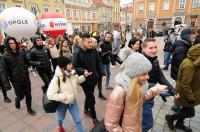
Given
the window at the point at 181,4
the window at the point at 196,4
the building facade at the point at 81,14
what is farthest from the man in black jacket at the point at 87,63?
the window at the point at 181,4

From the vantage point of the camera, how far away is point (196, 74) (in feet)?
7.61

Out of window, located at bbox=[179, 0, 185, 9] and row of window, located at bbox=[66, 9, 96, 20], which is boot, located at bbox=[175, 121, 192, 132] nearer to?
row of window, located at bbox=[66, 9, 96, 20]

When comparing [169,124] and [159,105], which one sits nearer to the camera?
[169,124]

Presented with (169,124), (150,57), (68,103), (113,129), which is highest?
(150,57)

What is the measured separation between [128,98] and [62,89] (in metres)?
1.34

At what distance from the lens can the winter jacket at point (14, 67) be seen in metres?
3.38

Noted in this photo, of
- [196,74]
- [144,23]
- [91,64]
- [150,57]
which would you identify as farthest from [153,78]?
[144,23]

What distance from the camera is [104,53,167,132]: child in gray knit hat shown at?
1.47 m

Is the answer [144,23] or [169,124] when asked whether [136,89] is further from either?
[144,23]

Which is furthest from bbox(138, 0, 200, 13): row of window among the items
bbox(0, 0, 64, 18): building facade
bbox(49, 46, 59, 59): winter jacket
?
bbox(49, 46, 59, 59): winter jacket

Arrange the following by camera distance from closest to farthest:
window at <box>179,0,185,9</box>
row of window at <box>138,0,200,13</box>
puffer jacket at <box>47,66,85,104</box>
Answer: puffer jacket at <box>47,66,85,104</box> < row of window at <box>138,0,200,13</box> < window at <box>179,0,185,9</box>

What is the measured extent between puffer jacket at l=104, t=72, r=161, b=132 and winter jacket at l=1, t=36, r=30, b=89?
275 cm

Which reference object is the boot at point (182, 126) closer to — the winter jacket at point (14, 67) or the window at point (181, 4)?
the winter jacket at point (14, 67)

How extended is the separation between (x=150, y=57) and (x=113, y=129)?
146 cm
